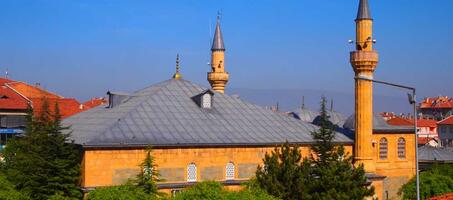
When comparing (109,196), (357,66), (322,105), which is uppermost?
(357,66)

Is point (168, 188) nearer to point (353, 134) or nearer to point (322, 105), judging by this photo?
point (322, 105)

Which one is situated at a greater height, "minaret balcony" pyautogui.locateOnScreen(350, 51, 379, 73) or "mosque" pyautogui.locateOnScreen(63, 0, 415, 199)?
"minaret balcony" pyautogui.locateOnScreen(350, 51, 379, 73)

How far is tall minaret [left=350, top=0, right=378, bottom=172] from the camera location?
36.0m

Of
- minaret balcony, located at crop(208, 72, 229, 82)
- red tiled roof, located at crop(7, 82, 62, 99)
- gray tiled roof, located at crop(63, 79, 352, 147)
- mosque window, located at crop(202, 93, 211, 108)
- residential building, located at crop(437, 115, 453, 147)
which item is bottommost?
gray tiled roof, located at crop(63, 79, 352, 147)

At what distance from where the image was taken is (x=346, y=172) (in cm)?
2712

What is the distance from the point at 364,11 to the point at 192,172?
13506 millimetres

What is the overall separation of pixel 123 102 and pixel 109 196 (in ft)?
30.6

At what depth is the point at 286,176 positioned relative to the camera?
27.3 metres

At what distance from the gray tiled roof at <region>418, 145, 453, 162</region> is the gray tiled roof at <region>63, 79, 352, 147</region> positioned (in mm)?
16002

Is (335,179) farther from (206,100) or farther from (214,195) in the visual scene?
(206,100)

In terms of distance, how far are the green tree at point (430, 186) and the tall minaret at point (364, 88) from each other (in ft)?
9.53

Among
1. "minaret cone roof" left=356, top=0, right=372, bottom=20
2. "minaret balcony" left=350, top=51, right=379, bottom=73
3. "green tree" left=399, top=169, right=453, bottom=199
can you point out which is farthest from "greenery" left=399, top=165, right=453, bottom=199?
"minaret cone roof" left=356, top=0, right=372, bottom=20

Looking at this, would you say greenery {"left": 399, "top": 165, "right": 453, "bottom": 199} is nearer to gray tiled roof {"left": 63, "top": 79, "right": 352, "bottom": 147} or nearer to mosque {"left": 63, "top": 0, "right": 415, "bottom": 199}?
mosque {"left": 63, "top": 0, "right": 415, "bottom": 199}

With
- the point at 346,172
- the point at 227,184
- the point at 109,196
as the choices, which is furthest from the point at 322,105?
the point at 109,196
